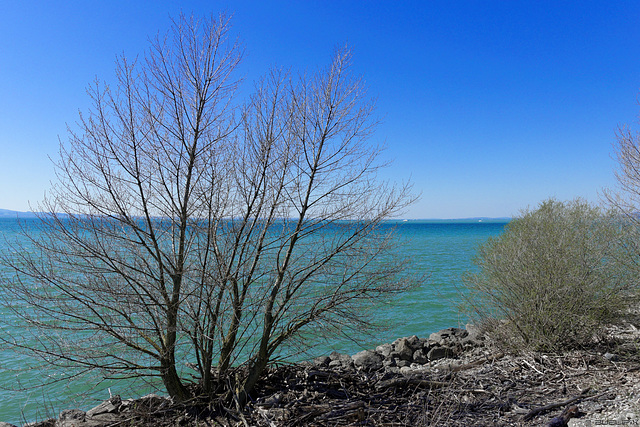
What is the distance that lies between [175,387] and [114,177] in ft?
10.5

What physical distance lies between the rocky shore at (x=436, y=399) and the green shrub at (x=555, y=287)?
66 centimetres

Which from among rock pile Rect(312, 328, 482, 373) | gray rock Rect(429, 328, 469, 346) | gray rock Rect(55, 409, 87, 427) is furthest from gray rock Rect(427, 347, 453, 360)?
gray rock Rect(55, 409, 87, 427)

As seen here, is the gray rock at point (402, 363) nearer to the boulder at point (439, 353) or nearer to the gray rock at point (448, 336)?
the boulder at point (439, 353)

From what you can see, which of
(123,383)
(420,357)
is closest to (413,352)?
(420,357)

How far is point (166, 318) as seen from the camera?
5945 millimetres

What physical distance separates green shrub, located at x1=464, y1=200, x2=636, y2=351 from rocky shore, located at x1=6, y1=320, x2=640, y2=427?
2.17 ft

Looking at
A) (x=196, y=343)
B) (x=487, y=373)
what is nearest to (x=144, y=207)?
(x=196, y=343)

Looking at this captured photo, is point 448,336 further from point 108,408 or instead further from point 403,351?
point 108,408

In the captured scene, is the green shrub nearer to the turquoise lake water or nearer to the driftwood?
the turquoise lake water

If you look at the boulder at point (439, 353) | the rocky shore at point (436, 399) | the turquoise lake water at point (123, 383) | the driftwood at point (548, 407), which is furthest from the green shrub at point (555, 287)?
the driftwood at point (548, 407)

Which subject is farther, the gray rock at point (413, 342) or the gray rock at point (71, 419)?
the gray rock at point (413, 342)

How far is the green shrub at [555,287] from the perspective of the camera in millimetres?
8414

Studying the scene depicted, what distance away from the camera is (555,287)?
8406 millimetres

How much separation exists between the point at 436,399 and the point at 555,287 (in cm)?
410
